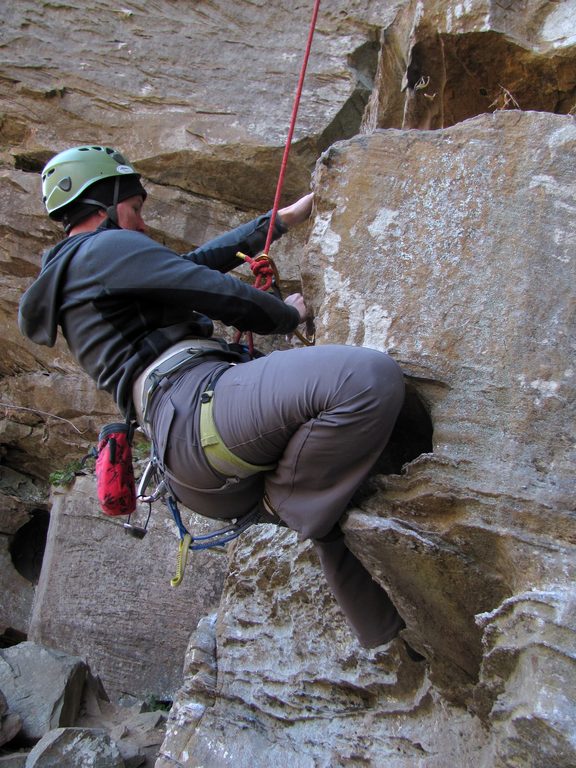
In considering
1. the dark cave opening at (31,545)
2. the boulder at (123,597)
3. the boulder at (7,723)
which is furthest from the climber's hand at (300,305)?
the dark cave opening at (31,545)

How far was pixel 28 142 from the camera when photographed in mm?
6387

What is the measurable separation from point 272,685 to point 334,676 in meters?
0.37

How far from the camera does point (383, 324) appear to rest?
114 inches

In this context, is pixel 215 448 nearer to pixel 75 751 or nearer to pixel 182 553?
pixel 182 553

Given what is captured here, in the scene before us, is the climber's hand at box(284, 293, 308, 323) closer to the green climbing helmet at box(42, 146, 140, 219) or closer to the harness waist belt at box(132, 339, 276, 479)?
the harness waist belt at box(132, 339, 276, 479)

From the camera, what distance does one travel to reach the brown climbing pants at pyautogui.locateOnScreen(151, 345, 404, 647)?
248cm

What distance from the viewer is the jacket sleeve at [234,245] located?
135 inches

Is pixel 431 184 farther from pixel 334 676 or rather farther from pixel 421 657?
pixel 334 676

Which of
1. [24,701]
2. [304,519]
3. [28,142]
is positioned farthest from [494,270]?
[28,142]

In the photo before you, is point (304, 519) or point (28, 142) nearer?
point (304, 519)

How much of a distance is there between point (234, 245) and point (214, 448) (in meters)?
1.13

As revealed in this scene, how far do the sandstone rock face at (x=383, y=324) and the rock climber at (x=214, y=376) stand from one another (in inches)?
9.6

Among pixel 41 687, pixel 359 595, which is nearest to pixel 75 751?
pixel 41 687

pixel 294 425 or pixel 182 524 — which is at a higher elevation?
pixel 294 425
